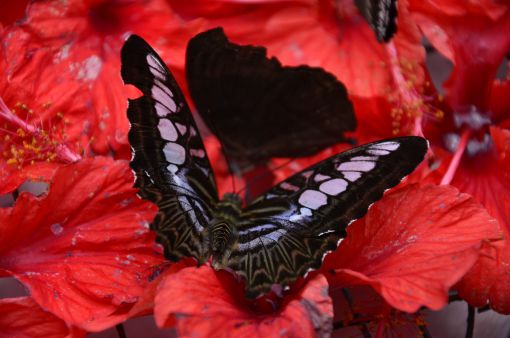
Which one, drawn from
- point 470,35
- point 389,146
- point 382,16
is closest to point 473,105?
point 470,35

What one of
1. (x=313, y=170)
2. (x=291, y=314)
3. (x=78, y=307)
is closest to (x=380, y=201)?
(x=313, y=170)

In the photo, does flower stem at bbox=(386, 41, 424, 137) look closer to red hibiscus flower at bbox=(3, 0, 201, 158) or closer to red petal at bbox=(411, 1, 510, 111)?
red petal at bbox=(411, 1, 510, 111)

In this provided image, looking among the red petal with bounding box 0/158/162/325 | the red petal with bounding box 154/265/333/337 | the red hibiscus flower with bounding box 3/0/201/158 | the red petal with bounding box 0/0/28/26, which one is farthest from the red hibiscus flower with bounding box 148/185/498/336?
the red petal with bounding box 0/0/28/26

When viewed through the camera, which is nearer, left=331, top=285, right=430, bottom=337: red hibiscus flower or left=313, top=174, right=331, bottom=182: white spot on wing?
left=313, top=174, right=331, bottom=182: white spot on wing

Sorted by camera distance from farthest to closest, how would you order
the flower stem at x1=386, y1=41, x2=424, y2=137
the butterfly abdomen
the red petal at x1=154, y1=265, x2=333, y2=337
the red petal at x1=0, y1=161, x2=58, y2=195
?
the flower stem at x1=386, y1=41, x2=424, y2=137 → the red petal at x1=0, y1=161, x2=58, y2=195 → the butterfly abdomen → the red petal at x1=154, y1=265, x2=333, y2=337

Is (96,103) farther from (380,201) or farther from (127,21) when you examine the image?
(380,201)

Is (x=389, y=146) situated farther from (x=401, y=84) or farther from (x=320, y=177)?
(x=401, y=84)
